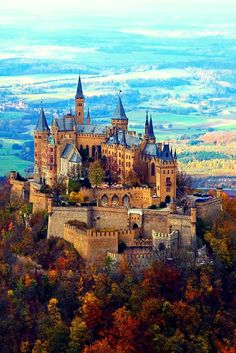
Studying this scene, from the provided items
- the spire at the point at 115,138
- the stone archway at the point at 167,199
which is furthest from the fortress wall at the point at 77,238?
the spire at the point at 115,138

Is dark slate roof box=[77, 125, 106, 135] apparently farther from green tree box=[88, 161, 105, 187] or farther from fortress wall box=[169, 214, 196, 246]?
fortress wall box=[169, 214, 196, 246]

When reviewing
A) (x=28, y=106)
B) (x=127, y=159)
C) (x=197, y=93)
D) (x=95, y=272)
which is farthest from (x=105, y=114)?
(x=95, y=272)

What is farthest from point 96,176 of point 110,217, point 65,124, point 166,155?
point 65,124

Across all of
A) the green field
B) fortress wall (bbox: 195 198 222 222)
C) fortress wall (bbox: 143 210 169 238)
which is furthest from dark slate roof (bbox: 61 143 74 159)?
the green field

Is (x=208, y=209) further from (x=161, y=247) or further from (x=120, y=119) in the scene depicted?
(x=120, y=119)

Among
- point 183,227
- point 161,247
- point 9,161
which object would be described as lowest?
point 9,161

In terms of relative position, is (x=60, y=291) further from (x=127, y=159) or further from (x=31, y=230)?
(x=127, y=159)
